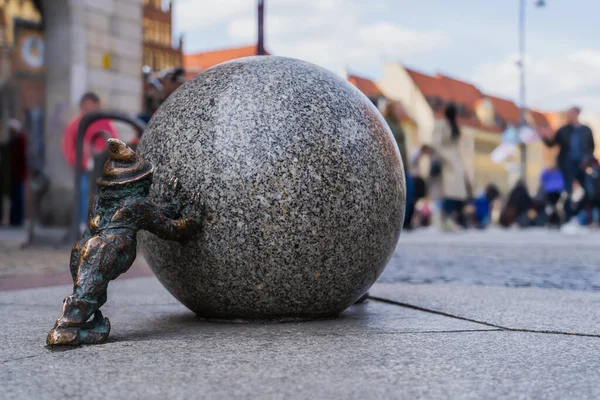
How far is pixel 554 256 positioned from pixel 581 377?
6.67 meters

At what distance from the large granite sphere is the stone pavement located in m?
0.20

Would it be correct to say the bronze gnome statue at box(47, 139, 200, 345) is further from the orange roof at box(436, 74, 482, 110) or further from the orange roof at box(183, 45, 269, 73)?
the orange roof at box(436, 74, 482, 110)

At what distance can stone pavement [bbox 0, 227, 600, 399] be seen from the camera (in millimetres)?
2592

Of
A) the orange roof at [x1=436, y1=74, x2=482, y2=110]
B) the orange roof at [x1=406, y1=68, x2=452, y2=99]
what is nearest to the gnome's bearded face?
the orange roof at [x1=406, y1=68, x2=452, y2=99]

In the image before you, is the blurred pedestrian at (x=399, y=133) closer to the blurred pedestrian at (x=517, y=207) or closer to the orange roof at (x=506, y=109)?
the blurred pedestrian at (x=517, y=207)

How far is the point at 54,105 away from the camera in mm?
14695

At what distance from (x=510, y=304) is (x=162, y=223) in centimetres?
219

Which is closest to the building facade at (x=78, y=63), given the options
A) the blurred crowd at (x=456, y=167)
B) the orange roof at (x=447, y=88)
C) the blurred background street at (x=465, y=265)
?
the blurred background street at (x=465, y=265)

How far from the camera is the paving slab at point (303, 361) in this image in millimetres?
2568

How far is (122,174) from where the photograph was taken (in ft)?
11.7

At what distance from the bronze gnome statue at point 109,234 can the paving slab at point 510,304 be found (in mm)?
1614

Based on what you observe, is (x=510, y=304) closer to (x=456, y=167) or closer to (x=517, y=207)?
(x=456, y=167)

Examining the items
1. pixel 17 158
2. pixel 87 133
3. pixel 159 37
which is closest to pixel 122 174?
pixel 87 133

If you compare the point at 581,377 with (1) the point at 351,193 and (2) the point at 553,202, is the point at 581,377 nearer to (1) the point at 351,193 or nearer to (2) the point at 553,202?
(1) the point at 351,193
